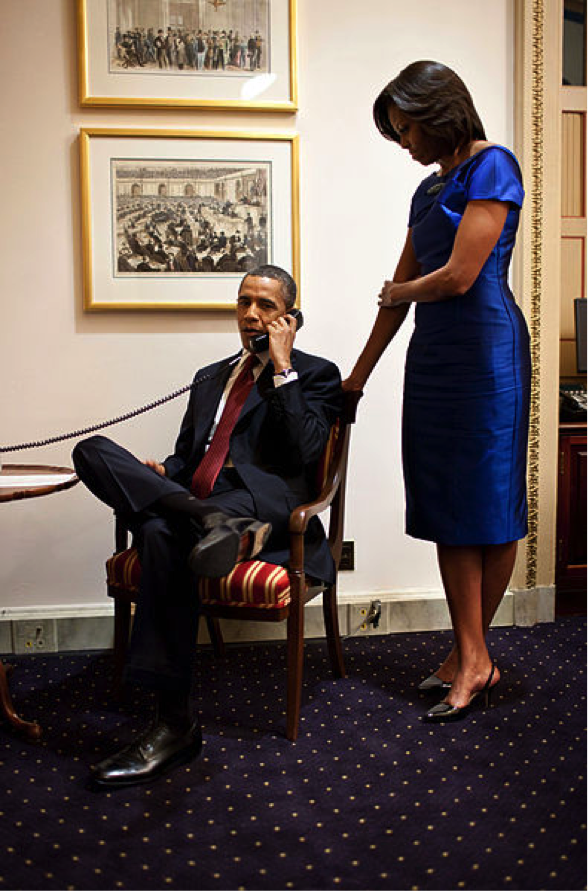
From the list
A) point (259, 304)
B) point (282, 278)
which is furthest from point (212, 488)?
point (282, 278)

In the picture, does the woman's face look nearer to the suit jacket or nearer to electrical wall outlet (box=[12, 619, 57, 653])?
the suit jacket

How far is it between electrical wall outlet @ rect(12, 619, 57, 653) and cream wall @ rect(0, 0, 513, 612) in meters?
0.08

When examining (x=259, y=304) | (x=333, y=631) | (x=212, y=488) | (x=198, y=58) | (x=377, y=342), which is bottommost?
(x=333, y=631)

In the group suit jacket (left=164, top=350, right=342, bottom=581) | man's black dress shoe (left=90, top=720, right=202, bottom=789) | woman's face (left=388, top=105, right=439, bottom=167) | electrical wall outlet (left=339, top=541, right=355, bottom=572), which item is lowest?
man's black dress shoe (left=90, top=720, right=202, bottom=789)

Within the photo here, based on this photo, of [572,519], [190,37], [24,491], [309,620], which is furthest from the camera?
[572,519]

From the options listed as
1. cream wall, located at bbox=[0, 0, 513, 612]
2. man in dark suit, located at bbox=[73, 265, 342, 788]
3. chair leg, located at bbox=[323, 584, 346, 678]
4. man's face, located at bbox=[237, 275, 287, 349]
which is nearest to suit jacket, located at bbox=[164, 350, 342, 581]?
man in dark suit, located at bbox=[73, 265, 342, 788]

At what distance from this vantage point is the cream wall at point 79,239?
9.50 ft

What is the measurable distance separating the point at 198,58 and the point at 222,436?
4.70ft

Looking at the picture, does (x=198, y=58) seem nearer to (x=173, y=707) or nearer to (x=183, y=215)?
(x=183, y=215)

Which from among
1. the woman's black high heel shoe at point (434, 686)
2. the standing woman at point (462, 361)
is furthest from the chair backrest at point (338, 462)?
the woman's black high heel shoe at point (434, 686)

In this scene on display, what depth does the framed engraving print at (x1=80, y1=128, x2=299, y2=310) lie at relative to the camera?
2.92 metres

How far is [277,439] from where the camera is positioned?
2514 mm

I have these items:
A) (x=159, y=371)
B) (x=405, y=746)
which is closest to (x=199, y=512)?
(x=405, y=746)

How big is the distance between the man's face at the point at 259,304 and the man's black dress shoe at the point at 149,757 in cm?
120
